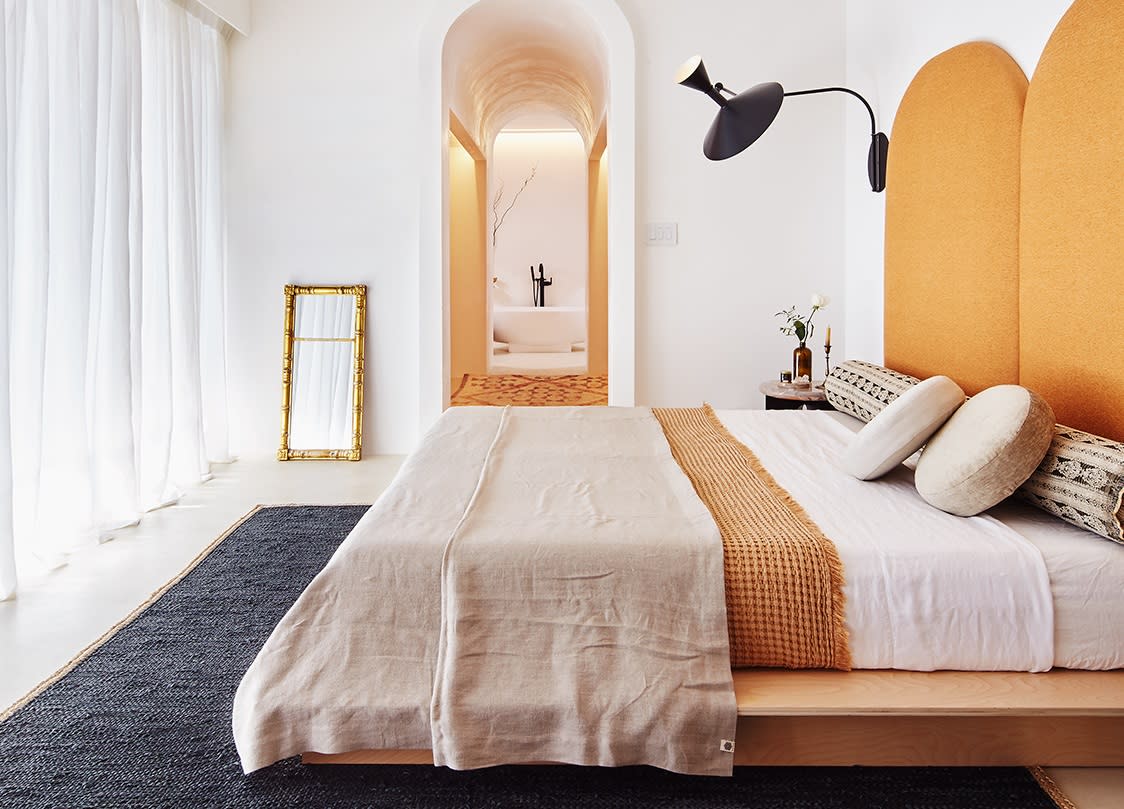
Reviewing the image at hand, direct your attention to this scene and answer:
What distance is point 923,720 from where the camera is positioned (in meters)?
1.61

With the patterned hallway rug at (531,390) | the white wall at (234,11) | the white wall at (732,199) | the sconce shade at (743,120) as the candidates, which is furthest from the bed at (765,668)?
the patterned hallway rug at (531,390)

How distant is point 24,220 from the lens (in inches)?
108

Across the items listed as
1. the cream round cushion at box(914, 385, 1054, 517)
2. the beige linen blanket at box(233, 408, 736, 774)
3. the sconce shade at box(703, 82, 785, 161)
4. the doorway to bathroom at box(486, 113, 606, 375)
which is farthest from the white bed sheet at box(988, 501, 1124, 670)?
the doorway to bathroom at box(486, 113, 606, 375)

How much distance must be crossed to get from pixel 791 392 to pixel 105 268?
9.14 feet

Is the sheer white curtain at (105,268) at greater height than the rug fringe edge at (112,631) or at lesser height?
greater

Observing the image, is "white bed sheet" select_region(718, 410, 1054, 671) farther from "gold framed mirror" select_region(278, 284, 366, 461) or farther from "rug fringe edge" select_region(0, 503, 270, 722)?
"gold framed mirror" select_region(278, 284, 366, 461)

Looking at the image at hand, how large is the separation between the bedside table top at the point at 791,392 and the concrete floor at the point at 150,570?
70.9 inches

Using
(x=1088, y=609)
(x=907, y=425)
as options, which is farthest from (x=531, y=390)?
(x=1088, y=609)

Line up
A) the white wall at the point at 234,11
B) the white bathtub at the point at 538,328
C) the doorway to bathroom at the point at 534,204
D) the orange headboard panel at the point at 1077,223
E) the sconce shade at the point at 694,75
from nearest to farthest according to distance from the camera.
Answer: the orange headboard panel at the point at 1077,223
the sconce shade at the point at 694,75
the white wall at the point at 234,11
the doorway to bathroom at the point at 534,204
the white bathtub at the point at 538,328

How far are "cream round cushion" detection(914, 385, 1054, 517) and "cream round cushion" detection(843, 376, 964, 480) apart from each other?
13 cm

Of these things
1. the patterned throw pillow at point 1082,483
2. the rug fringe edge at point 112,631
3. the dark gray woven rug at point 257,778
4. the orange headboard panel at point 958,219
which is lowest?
the dark gray woven rug at point 257,778

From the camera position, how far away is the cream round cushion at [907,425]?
2.02 meters

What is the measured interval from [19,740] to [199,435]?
245cm

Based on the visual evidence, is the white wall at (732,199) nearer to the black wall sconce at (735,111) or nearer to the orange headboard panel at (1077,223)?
the black wall sconce at (735,111)
